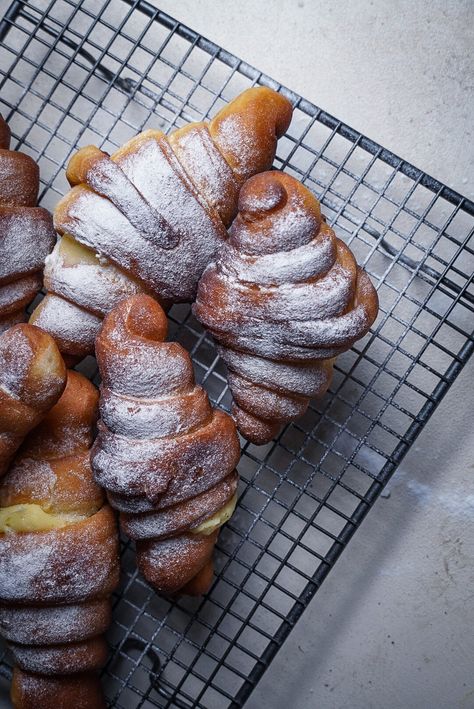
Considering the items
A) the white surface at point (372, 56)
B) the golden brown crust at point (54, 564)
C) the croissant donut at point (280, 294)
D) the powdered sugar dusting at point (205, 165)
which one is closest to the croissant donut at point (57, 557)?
the golden brown crust at point (54, 564)

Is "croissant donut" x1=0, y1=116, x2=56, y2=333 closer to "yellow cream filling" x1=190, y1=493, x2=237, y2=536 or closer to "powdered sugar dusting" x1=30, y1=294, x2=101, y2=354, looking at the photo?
"powdered sugar dusting" x1=30, y1=294, x2=101, y2=354

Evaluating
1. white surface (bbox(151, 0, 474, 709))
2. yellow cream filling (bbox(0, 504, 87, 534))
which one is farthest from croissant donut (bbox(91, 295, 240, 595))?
white surface (bbox(151, 0, 474, 709))

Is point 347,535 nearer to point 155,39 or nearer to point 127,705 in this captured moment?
point 127,705

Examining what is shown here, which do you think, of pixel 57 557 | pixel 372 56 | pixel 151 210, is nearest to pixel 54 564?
pixel 57 557

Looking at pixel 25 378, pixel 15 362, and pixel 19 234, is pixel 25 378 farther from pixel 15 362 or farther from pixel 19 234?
pixel 19 234

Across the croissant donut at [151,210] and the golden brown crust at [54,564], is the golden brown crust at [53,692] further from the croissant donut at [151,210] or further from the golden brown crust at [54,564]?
the croissant donut at [151,210]

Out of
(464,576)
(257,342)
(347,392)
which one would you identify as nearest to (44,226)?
(257,342)
